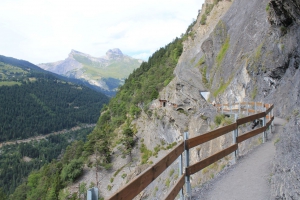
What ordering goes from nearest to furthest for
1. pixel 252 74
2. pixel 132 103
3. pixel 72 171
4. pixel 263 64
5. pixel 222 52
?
pixel 263 64 < pixel 252 74 < pixel 222 52 < pixel 72 171 < pixel 132 103

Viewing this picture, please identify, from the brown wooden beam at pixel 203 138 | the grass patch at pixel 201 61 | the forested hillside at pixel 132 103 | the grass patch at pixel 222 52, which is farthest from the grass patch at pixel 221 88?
the brown wooden beam at pixel 203 138

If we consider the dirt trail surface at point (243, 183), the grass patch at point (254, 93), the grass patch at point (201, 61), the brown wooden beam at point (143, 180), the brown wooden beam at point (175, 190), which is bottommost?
the dirt trail surface at point (243, 183)

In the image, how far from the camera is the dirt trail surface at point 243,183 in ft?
18.9

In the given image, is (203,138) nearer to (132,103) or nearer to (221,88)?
(221,88)

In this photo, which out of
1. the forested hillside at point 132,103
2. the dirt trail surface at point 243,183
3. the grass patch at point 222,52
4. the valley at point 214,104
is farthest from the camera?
the forested hillside at point 132,103

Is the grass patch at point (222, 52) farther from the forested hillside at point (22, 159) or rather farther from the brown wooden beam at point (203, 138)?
the forested hillside at point (22, 159)

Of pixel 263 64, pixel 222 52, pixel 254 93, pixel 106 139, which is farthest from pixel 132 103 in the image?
pixel 263 64

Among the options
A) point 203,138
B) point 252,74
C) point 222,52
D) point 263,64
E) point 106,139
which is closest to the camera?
point 203,138

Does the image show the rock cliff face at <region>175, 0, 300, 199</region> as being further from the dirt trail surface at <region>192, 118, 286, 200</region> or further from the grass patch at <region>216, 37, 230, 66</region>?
the dirt trail surface at <region>192, 118, 286, 200</region>

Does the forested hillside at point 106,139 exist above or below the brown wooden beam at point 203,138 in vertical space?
below

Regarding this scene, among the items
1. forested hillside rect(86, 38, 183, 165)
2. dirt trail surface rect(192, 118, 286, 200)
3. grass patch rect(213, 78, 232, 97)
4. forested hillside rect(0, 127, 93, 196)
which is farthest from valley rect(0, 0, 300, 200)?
forested hillside rect(0, 127, 93, 196)

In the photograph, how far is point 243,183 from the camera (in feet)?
21.0

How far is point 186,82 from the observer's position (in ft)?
127

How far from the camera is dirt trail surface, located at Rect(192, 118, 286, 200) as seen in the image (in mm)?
5746
